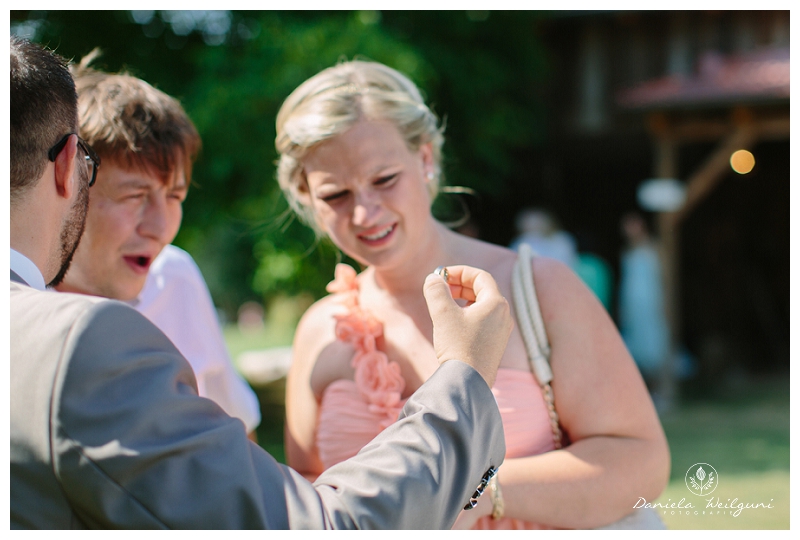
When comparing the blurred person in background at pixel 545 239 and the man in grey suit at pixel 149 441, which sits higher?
the blurred person in background at pixel 545 239

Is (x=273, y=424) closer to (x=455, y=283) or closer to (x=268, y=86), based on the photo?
(x=268, y=86)

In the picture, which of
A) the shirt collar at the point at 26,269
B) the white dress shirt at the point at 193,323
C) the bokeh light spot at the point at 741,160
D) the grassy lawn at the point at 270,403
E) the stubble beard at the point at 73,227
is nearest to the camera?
the shirt collar at the point at 26,269

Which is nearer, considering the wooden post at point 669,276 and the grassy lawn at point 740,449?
the grassy lawn at point 740,449

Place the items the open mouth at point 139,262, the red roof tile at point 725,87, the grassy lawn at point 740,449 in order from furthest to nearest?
the red roof tile at point 725,87
the grassy lawn at point 740,449
the open mouth at point 139,262

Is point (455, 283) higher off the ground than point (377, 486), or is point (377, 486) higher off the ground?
point (455, 283)

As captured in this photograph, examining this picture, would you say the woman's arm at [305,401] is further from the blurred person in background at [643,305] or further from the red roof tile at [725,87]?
the blurred person in background at [643,305]

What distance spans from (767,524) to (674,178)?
5.48m

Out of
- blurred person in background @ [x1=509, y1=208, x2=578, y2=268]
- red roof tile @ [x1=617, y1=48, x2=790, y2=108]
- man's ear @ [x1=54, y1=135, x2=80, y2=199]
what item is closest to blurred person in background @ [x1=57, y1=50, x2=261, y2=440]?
man's ear @ [x1=54, y1=135, x2=80, y2=199]

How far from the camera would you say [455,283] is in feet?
Answer: 4.69

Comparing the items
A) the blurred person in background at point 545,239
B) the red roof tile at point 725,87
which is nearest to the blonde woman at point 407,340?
the blurred person in background at point 545,239

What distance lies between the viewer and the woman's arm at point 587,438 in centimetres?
171

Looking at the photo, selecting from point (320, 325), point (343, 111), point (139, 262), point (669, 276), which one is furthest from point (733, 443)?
point (139, 262)

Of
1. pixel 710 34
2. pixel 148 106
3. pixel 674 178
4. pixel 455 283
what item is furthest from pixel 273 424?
pixel 710 34

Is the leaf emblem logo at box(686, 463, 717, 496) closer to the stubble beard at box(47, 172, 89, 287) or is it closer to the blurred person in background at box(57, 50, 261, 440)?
the blurred person in background at box(57, 50, 261, 440)
